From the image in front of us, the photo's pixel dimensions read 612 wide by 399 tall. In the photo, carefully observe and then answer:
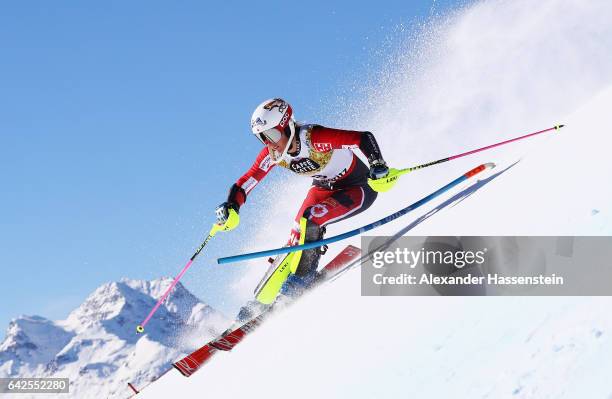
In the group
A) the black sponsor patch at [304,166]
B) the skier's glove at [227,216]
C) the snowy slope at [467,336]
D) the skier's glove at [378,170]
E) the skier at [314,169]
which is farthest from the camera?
the skier's glove at [227,216]

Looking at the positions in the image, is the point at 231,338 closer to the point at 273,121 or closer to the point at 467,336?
the point at 273,121

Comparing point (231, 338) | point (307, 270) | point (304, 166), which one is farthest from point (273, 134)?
point (231, 338)

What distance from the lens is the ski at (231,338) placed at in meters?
7.04

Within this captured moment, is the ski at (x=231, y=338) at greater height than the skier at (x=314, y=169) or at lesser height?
lesser

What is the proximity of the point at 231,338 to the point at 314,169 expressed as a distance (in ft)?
7.61

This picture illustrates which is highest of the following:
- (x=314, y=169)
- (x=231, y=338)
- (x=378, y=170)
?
(x=314, y=169)

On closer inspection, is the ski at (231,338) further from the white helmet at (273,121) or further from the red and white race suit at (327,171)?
the white helmet at (273,121)

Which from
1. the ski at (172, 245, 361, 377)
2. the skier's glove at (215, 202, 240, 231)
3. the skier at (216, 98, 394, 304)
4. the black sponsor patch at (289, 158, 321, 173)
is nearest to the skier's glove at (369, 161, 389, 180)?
the skier at (216, 98, 394, 304)

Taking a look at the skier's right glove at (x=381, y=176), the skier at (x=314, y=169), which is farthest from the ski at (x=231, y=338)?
the skier's right glove at (x=381, y=176)

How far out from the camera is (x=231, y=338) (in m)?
7.49

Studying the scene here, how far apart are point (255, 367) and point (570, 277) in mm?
2943

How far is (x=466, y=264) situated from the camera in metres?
4.45

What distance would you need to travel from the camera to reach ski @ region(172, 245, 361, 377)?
704 cm

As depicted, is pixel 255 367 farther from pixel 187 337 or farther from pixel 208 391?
pixel 187 337
